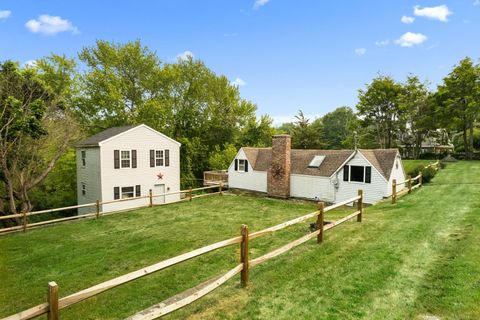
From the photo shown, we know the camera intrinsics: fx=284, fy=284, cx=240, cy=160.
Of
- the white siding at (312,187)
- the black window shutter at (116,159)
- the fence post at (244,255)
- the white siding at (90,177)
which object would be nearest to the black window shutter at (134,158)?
the black window shutter at (116,159)

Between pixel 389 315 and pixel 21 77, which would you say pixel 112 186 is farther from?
pixel 389 315

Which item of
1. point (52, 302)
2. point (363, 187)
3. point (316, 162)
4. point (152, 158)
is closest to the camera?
point (52, 302)

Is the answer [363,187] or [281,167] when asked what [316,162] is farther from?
[363,187]

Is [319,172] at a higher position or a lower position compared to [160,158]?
lower

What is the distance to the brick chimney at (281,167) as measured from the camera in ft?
67.9

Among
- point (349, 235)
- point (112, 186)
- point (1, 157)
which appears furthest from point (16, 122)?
point (349, 235)

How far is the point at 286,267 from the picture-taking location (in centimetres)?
602

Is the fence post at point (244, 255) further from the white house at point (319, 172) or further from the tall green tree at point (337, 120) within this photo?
the tall green tree at point (337, 120)

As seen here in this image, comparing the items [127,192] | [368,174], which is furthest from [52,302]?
[127,192]

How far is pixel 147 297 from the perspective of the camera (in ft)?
19.0

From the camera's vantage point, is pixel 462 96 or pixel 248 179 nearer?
pixel 248 179

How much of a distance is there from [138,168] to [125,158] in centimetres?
124

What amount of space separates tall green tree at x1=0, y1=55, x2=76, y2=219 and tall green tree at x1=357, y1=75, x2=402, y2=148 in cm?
3830

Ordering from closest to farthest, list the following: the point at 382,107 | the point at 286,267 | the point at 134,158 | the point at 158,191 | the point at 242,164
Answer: the point at 286,267, the point at 134,158, the point at 158,191, the point at 242,164, the point at 382,107
